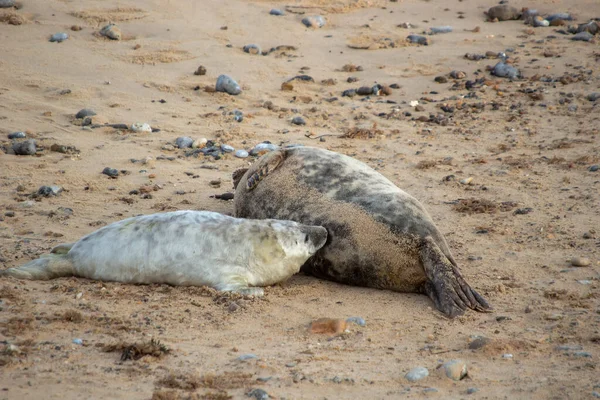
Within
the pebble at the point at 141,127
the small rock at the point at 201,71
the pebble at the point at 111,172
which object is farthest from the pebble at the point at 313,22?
the pebble at the point at 111,172

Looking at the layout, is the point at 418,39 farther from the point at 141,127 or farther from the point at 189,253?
the point at 189,253

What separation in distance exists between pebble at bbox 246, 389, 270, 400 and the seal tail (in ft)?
6.37

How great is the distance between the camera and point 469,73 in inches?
381

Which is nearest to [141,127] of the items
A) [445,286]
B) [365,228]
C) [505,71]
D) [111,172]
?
[111,172]

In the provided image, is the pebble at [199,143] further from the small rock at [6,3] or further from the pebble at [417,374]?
the small rock at [6,3]

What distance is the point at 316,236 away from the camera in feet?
15.6

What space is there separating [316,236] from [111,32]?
6407mm

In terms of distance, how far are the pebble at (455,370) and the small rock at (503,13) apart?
9.32 metres

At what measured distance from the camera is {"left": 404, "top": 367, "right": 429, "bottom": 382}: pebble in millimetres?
3434

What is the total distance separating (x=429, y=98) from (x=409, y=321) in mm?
5293

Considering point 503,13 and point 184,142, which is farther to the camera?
point 503,13

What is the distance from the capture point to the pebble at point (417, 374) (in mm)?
3434

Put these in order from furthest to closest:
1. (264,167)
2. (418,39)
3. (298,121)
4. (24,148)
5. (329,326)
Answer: (418,39), (298,121), (24,148), (264,167), (329,326)

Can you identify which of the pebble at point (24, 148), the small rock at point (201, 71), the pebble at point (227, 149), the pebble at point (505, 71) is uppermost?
the pebble at point (505, 71)
